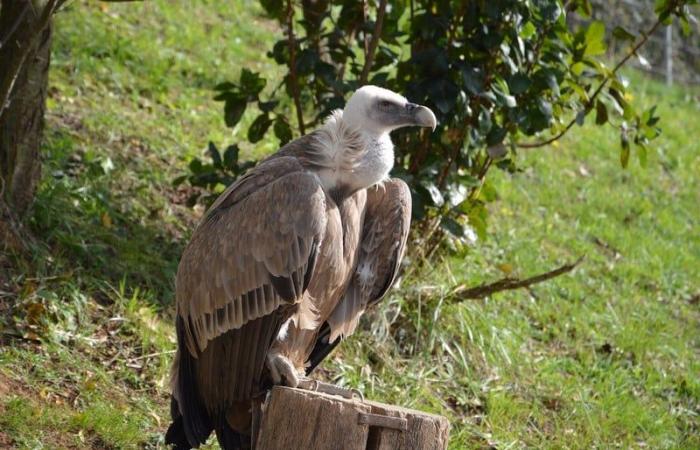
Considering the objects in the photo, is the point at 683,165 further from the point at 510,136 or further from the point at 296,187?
the point at 296,187

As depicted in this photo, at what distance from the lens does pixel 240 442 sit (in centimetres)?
444

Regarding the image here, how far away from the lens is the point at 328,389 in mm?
3955

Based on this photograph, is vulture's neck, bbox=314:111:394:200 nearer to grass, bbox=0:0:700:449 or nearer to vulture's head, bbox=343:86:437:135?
vulture's head, bbox=343:86:437:135

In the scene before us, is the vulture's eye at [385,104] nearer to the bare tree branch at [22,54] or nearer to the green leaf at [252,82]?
Result: the bare tree branch at [22,54]

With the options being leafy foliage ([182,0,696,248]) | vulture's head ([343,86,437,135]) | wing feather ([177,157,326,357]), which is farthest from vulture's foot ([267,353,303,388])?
leafy foliage ([182,0,696,248])

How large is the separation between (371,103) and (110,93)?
4.24 metres

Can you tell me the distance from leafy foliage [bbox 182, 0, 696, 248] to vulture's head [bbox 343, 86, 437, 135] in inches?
51.9

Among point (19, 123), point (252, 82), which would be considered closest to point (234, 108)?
point (252, 82)

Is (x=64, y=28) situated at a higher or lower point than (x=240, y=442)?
higher

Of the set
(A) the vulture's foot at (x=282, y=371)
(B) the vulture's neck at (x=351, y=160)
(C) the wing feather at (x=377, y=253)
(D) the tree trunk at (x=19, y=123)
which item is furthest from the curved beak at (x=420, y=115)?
(D) the tree trunk at (x=19, y=123)

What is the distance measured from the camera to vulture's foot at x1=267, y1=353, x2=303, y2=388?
4160mm

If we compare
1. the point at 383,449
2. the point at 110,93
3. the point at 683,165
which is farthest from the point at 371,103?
the point at 683,165

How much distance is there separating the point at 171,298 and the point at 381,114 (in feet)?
7.55

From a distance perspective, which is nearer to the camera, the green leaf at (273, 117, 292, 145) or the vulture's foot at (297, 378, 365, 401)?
the vulture's foot at (297, 378, 365, 401)
